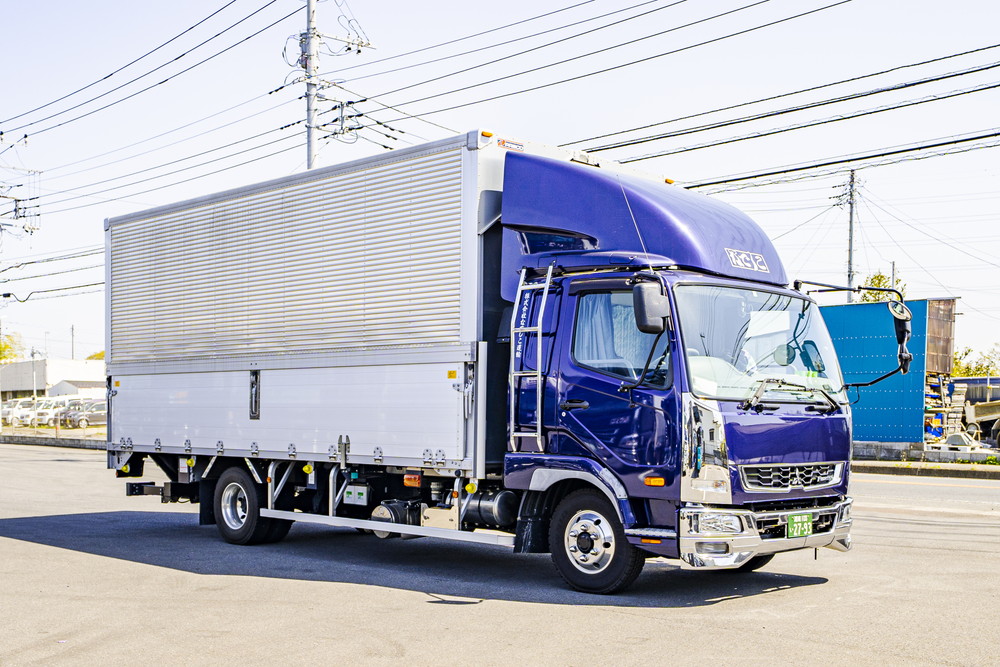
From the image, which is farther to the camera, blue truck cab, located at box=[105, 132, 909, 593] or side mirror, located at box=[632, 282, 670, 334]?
blue truck cab, located at box=[105, 132, 909, 593]

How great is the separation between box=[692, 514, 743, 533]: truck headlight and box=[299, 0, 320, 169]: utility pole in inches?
766

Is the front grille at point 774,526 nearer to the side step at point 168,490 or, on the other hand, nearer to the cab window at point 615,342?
the cab window at point 615,342

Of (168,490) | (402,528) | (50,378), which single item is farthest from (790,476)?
(50,378)

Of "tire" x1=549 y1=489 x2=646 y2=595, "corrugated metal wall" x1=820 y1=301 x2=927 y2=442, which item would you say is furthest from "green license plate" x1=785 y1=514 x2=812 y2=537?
"corrugated metal wall" x1=820 y1=301 x2=927 y2=442

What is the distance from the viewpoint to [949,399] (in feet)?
91.9

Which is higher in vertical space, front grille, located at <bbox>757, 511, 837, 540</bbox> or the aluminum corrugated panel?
the aluminum corrugated panel

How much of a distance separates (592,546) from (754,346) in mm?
2137

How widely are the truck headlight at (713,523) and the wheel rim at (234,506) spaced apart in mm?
6219

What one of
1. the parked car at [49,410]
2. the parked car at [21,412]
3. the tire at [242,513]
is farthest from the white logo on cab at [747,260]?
the parked car at [21,412]

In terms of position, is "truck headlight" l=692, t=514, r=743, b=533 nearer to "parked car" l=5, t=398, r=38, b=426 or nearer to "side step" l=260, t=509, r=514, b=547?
"side step" l=260, t=509, r=514, b=547

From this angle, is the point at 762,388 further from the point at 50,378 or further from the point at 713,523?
the point at 50,378

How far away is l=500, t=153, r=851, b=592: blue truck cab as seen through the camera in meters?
8.01

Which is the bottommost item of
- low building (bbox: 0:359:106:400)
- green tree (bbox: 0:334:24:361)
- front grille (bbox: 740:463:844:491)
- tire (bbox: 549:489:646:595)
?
low building (bbox: 0:359:106:400)

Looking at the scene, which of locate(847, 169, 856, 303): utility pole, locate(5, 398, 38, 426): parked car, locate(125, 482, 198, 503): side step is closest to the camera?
locate(125, 482, 198, 503): side step
